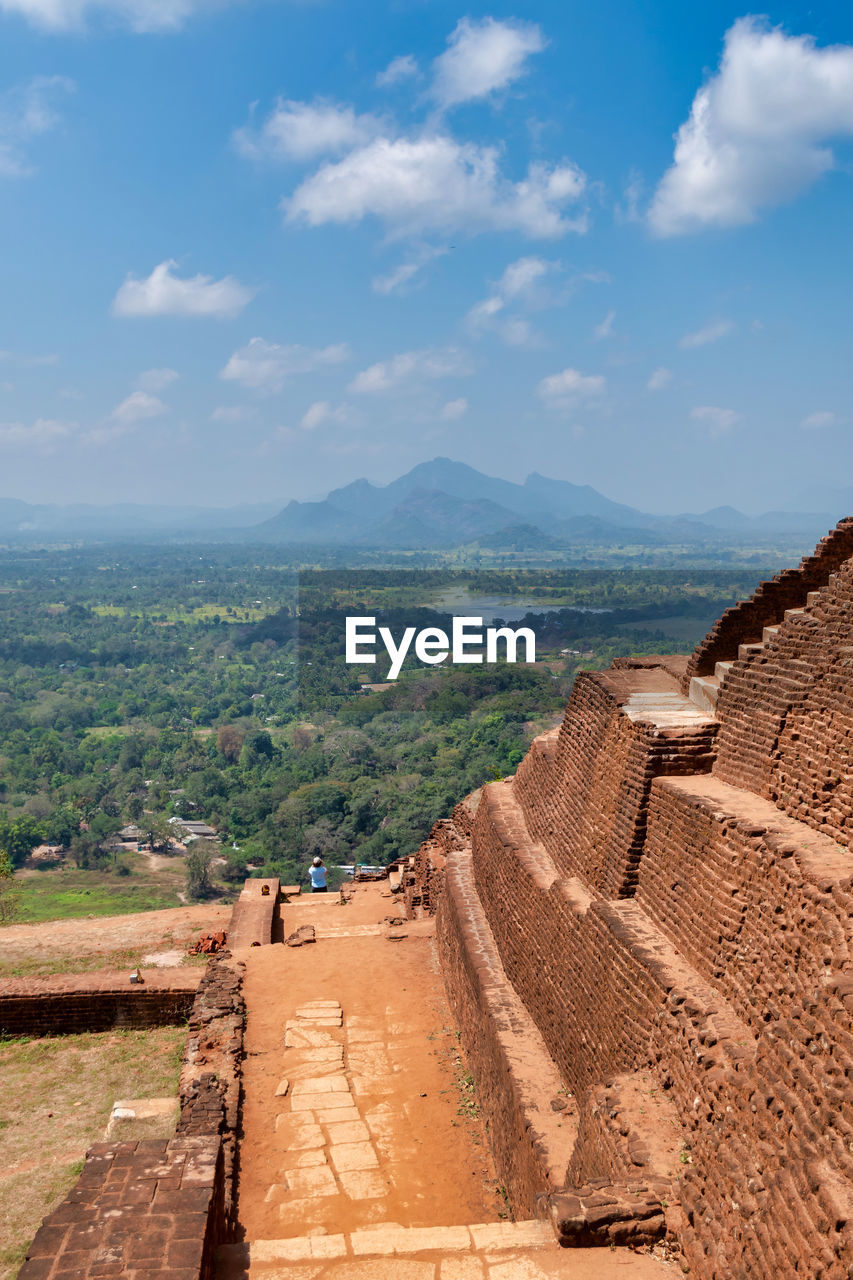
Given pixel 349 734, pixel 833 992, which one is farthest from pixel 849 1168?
pixel 349 734

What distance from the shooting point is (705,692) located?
8.09 m

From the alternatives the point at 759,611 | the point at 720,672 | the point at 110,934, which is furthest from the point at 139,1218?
the point at 110,934

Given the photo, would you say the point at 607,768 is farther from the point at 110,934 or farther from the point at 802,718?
the point at 110,934

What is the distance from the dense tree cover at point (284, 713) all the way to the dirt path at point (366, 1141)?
15.9 m

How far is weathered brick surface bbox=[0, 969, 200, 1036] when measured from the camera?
9.70 m

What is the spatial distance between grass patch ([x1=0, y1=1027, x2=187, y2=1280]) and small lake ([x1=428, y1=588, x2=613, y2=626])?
60.2 metres

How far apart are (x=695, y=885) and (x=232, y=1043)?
4815mm

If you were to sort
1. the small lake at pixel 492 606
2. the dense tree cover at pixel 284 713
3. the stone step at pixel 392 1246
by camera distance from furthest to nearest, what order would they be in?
1. the small lake at pixel 492 606
2. the dense tree cover at pixel 284 713
3. the stone step at pixel 392 1246

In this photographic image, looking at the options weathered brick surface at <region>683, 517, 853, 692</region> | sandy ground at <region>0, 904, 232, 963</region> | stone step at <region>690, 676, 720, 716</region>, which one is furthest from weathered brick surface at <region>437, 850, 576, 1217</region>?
sandy ground at <region>0, 904, 232, 963</region>

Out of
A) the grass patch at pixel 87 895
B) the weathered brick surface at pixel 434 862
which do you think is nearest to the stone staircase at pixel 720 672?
the weathered brick surface at pixel 434 862

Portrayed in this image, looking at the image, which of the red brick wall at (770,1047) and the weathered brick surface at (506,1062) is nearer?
the red brick wall at (770,1047)

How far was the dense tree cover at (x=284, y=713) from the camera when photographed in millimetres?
39875

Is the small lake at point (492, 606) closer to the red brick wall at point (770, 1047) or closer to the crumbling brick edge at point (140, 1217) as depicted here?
the red brick wall at point (770, 1047)

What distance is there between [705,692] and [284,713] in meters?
63.0
